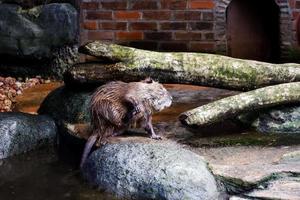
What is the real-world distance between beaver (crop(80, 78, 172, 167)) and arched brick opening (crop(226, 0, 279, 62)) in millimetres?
2928

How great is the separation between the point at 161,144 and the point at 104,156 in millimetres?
409

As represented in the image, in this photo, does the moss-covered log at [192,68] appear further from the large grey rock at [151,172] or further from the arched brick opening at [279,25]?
the arched brick opening at [279,25]

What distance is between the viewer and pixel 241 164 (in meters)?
3.94

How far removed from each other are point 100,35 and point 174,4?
3.20 feet

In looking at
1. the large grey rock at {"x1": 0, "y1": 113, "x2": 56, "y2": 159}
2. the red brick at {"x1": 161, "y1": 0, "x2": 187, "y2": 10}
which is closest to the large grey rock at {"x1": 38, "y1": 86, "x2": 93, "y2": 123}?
the large grey rock at {"x1": 0, "y1": 113, "x2": 56, "y2": 159}

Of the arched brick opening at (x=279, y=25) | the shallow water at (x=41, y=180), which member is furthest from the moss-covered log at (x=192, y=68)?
the arched brick opening at (x=279, y=25)

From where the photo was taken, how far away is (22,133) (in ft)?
15.2

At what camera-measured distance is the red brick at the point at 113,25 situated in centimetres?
697

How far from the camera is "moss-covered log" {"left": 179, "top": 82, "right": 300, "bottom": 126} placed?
4.29 m

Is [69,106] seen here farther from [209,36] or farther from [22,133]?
[209,36]

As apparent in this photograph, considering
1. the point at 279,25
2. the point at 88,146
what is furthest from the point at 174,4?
the point at 88,146

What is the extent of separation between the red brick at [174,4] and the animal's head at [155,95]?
269 cm

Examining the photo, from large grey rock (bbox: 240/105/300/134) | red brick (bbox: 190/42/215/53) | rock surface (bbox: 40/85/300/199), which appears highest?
red brick (bbox: 190/42/215/53)

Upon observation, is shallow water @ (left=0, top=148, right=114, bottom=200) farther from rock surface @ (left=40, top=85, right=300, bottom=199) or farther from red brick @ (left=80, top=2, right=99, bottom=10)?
red brick @ (left=80, top=2, right=99, bottom=10)
